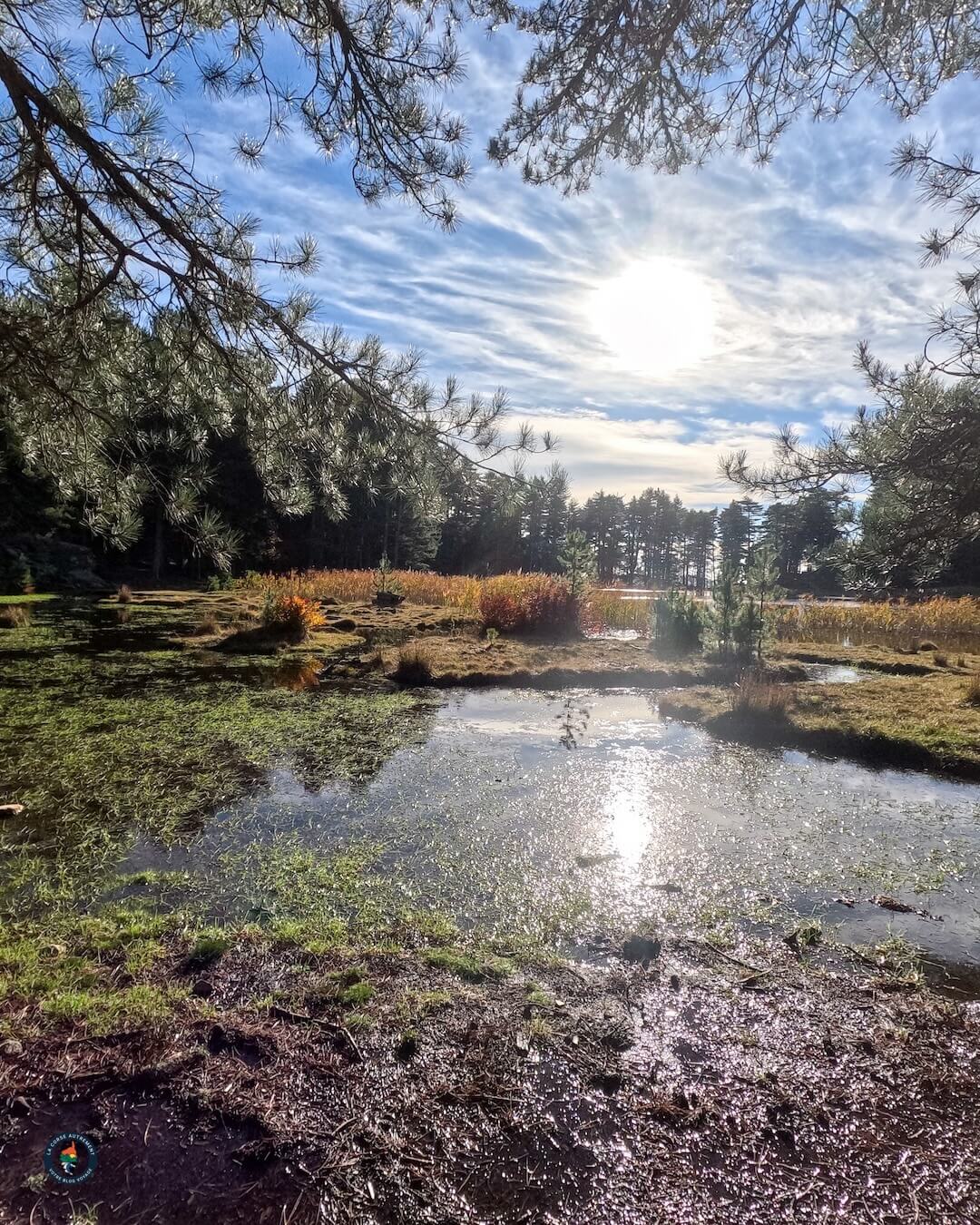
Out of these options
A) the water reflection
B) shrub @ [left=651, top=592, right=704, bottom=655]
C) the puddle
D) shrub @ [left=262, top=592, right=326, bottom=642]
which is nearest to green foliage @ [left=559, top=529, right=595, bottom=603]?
shrub @ [left=651, top=592, right=704, bottom=655]

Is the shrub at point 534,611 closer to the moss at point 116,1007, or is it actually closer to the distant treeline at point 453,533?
the distant treeline at point 453,533

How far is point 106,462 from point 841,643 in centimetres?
1587

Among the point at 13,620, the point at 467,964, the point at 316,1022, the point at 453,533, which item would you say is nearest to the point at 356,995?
the point at 316,1022

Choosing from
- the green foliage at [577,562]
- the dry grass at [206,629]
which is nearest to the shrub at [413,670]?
the dry grass at [206,629]

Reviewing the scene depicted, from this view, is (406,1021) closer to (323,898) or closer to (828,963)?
(323,898)

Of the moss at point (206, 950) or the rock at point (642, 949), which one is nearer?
the moss at point (206, 950)

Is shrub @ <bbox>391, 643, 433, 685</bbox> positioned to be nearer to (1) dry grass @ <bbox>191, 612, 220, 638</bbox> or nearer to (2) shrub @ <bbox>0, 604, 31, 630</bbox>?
(1) dry grass @ <bbox>191, 612, 220, 638</bbox>

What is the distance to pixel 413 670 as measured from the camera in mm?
9828

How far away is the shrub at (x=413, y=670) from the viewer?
9719mm

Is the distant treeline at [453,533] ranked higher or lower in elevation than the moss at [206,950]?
higher

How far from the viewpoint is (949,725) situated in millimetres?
7188

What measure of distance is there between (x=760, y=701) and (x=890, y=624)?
38.4 ft
